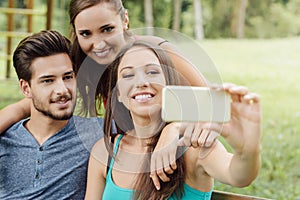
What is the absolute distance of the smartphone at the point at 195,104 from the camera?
3.66 ft

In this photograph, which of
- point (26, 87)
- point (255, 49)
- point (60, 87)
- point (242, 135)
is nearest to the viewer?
point (242, 135)

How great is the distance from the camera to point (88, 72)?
65.8 inches

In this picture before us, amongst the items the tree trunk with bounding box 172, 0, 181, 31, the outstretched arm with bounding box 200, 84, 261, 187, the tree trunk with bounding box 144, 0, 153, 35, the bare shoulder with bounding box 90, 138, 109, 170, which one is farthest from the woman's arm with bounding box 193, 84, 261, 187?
the tree trunk with bounding box 172, 0, 181, 31

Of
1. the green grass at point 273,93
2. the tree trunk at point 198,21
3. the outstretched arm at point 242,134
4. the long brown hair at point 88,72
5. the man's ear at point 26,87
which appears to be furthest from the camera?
the tree trunk at point 198,21

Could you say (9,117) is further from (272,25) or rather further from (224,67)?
(272,25)

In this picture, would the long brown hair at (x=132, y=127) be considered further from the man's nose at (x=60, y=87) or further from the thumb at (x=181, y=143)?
the man's nose at (x=60, y=87)

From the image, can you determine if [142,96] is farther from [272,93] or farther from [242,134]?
[272,93]

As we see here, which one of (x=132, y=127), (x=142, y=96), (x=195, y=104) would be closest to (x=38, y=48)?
(x=132, y=127)

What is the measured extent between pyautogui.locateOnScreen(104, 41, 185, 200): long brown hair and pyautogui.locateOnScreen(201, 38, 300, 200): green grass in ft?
5.99

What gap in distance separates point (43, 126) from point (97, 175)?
1.07 feet

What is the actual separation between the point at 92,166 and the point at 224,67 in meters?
6.43

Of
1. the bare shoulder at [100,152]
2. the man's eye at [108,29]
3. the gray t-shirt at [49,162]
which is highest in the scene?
the man's eye at [108,29]

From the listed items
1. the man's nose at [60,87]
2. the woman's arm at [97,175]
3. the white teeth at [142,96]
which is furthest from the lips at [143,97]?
the man's nose at [60,87]

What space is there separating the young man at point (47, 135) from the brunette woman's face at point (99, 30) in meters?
0.12
